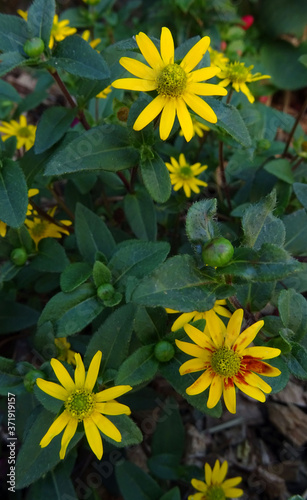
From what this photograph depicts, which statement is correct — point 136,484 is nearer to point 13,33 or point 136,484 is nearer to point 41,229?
point 41,229

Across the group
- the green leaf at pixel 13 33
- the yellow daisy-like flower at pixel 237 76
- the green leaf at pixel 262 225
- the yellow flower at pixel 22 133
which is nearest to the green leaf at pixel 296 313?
the green leaf at pixel 262 225


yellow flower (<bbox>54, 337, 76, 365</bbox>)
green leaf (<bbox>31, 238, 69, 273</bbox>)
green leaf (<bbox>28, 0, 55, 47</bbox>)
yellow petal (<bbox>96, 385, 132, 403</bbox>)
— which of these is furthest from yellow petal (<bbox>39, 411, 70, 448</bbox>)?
green leaf (<bbox>28, 0, 55, 47</bbox>)

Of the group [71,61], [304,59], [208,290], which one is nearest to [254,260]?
[208,290]

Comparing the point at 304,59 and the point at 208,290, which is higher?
the point at 304,59

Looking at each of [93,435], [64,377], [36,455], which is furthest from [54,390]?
[36,455]

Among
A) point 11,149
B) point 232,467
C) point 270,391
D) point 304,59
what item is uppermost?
point 304,59

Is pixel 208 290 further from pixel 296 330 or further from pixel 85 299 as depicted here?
pixel 85 299

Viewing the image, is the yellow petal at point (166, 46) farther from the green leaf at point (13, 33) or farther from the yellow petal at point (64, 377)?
the yellow petal at point (64, 377)
